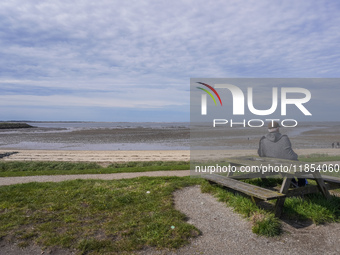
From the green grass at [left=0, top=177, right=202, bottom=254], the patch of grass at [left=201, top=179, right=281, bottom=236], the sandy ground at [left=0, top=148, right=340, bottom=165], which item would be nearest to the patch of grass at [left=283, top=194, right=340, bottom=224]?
the patch of grass at [left=201, top=179, right=281, bottom=236]

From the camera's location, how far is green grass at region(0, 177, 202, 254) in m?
4.29

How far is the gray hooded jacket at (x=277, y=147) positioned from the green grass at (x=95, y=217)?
2331 mm

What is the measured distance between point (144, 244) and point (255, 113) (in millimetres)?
5220

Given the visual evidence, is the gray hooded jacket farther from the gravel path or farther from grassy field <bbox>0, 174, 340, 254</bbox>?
the gravel path

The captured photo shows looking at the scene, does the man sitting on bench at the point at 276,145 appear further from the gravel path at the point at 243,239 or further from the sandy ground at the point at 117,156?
the sandy ground at the point at 117,156

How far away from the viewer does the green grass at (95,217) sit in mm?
4293

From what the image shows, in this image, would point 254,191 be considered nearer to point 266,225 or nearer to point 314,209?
point 266,225

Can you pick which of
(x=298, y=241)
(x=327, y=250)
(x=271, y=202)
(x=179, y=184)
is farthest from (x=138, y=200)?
(x=327, y=250)

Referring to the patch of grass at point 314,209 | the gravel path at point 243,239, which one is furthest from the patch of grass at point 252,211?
the patch of grass at point 314,209

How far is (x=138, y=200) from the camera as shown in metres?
6.24

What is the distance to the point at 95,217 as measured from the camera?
5.29m

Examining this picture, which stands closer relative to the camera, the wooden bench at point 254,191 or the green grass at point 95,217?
the green grass at point 95,217

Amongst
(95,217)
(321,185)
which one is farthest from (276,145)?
(95,217)

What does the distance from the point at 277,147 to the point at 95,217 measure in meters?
3.83
